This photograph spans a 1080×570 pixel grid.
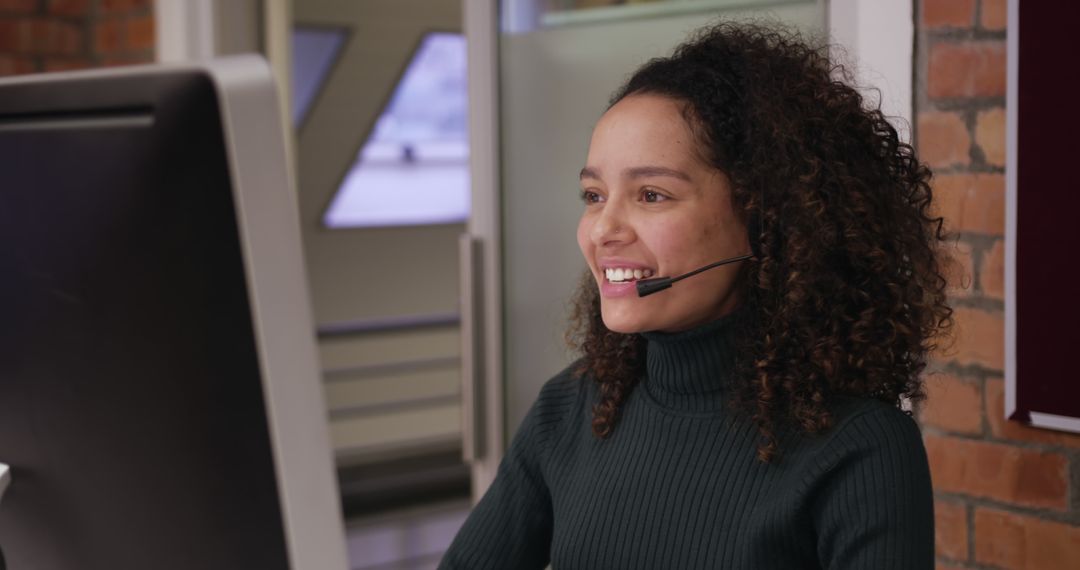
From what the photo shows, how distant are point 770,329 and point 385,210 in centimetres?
369

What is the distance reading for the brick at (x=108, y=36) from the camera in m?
3.29

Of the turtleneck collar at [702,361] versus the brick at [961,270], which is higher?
the brick at [961,270]

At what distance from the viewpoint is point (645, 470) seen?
121cm

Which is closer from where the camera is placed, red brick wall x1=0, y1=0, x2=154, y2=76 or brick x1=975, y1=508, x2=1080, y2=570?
brick x1=975, y1=508, x2=1080, y2=570

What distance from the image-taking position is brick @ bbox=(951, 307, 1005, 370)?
1.44 m

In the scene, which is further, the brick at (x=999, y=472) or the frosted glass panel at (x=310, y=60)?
the frosted glass panel at (x=310, y=60)

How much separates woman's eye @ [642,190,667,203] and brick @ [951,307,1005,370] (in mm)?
461

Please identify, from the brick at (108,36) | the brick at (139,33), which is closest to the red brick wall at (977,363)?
the brick at (139,33)

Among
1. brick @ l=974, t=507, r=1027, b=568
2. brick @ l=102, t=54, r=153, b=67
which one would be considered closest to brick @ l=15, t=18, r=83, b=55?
brick @ l=102, t=54, r=153, b=67

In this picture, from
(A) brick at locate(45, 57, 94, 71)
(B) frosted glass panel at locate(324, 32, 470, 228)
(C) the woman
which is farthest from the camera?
(B) frosted glass panel at locate(324, 32, 470, 228)

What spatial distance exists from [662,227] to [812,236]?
15cm

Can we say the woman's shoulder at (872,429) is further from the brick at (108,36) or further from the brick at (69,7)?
the brick at (69,7)

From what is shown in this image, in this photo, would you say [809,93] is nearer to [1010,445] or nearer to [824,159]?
[824,159]

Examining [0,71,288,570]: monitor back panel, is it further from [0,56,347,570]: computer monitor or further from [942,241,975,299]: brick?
[942,241,975,299]: brick
